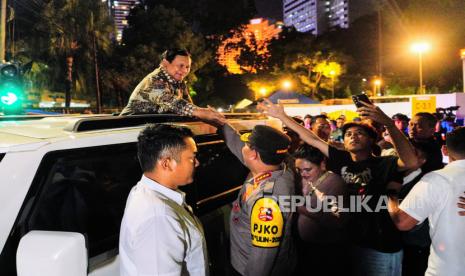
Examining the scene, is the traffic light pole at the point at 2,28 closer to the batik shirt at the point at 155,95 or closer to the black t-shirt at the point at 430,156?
the batik shirt at the point at 155,95

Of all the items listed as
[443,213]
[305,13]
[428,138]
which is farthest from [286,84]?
[305,13]

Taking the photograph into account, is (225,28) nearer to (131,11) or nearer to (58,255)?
(131,11)

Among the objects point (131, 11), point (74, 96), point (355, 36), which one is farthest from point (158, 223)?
point (355, 36)

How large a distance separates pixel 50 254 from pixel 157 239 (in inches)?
15.5

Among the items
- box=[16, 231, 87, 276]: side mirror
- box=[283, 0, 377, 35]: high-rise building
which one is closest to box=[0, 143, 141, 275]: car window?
box=[16, 231, 87, 276]: side mirror

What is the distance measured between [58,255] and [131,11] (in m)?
32.2

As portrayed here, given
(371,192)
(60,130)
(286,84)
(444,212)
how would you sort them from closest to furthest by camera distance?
(60,130), (444,212), (371,192), (286,84)

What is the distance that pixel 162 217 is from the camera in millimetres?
1604

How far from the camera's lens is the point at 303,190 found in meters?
3.23

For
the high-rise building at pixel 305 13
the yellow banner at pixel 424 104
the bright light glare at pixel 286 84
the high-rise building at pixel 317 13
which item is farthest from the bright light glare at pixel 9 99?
the high-rise building at pixel 305 13

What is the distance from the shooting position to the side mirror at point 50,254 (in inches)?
55.4

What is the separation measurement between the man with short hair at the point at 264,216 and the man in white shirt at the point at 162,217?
0.46 metres

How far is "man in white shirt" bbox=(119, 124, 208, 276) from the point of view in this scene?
1.57m

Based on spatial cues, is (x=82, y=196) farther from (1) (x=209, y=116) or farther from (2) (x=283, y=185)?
(1) (x=209, y=116)
